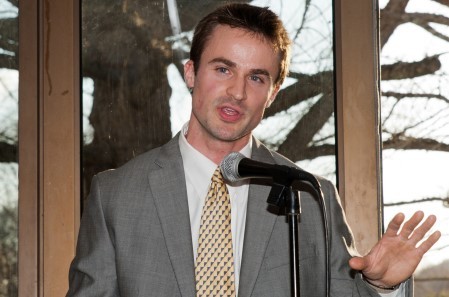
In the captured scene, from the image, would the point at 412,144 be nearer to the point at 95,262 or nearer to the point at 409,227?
the point at 409,227

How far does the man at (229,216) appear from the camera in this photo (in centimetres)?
211

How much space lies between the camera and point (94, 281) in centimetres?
211

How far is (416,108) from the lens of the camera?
10.3 ft

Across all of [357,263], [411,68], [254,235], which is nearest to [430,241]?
[357,263]

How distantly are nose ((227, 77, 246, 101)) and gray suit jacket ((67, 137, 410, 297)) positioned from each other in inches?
9.1

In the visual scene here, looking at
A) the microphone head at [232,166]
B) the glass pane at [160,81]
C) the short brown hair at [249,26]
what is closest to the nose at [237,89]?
the short brown hair at [249,26]

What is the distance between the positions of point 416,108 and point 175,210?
1.31 meters

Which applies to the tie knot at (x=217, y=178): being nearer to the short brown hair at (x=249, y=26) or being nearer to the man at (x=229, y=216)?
the man at (x=229, y=216)

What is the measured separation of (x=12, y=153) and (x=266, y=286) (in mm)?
1362

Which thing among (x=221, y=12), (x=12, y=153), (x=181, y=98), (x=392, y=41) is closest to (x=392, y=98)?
(x=392, y=41)

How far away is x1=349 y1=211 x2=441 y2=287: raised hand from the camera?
199 centimetres

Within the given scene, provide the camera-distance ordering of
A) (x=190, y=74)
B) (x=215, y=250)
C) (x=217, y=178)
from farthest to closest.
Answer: (x=190, y=74) → (x=217, y=178) → (x=215, y=250)

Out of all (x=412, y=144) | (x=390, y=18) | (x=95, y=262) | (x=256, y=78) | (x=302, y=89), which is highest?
(x=390, y=18)

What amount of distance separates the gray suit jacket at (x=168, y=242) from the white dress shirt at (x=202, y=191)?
0.10 ft
